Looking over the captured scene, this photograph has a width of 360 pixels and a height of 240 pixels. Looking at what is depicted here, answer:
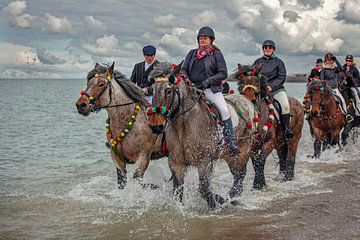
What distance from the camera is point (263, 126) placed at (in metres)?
9.66

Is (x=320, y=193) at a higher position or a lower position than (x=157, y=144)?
lower

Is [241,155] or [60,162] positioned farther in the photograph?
[60,162]

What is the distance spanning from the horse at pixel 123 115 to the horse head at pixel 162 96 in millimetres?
1601

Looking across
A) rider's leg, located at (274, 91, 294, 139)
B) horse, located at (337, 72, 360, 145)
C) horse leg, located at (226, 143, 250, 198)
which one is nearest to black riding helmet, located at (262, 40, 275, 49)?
rider's leg, located at (274, 91, 294, 139)

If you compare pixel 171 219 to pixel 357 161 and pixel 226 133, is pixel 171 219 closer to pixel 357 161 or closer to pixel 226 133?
pixel 226 133

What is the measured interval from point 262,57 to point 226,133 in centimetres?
346

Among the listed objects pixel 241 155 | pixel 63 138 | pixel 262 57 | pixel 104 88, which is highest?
pixel 262 57

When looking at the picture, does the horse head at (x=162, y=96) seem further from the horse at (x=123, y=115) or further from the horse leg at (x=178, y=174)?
the horse at (x=123, y=115)

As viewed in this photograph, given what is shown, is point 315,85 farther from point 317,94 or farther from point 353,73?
point 353,73

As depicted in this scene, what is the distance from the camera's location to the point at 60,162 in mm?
15438

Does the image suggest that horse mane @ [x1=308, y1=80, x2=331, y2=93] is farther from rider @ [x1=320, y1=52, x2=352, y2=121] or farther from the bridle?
the bridle

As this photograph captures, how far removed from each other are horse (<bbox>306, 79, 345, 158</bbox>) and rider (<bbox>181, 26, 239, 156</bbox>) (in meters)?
6.01

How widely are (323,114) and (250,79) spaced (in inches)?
202

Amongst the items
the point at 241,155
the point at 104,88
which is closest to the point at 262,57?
the point at 241,155
